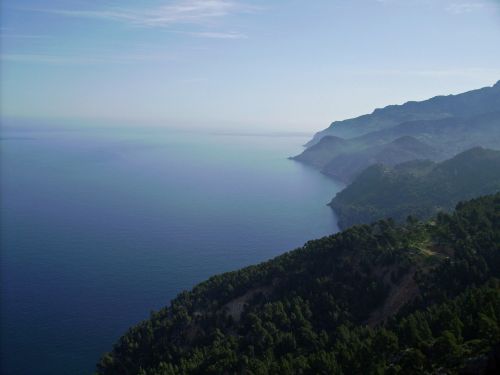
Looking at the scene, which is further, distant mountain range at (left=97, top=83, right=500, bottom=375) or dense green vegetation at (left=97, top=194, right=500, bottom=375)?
dense green vegetation at (left=97, top=194, right=500, bottom=375)

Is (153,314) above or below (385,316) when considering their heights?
below

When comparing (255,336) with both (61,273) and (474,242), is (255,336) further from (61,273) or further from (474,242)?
(61,273)

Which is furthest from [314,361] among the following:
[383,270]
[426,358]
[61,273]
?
[61,273]

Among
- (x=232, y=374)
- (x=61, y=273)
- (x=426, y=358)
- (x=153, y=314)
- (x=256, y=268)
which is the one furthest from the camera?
(x=61, y=273)

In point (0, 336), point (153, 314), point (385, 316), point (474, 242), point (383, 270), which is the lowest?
point (0, 336)

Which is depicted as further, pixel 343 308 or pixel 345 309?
pixel 343 308

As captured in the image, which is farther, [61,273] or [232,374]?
→ [61,273]

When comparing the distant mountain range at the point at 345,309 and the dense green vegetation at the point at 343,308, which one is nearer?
the distant mountain range at the point at 345,309

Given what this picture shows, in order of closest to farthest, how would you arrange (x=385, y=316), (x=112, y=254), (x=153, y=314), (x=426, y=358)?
(x=426, y=358)
(x=385, y=316)
(x=153, y=314)
(x=112, y=254)
